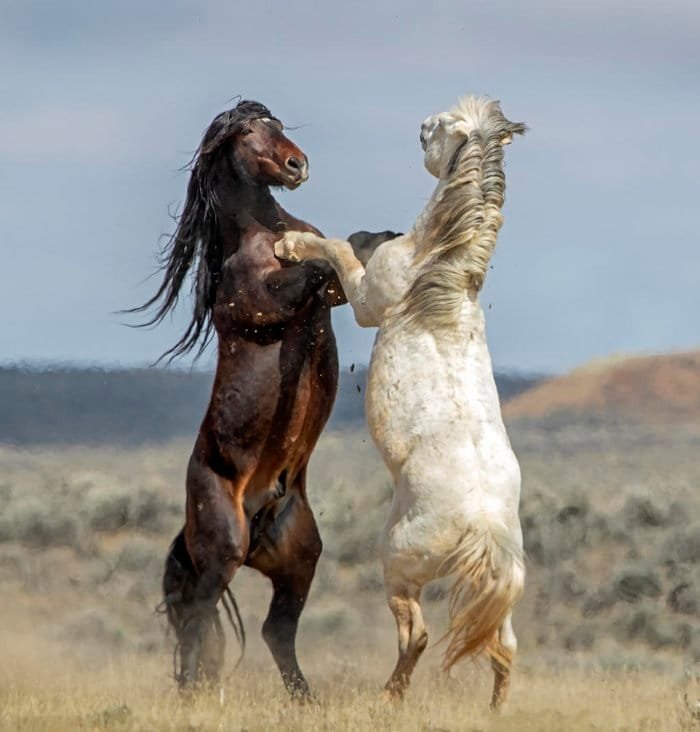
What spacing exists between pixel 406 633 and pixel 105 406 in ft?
38.3

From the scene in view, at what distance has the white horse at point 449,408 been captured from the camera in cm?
975

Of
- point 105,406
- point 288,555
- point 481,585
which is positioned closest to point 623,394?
point 105,406

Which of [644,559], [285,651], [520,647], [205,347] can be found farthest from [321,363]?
[644,559]

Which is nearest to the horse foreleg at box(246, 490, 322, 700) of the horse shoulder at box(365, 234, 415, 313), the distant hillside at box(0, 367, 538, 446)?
the horse shoulder at box(365, 234, 415, 313)

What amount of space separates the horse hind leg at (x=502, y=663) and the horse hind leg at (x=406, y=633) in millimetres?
374

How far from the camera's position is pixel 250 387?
11.2 m

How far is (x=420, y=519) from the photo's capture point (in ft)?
32.4

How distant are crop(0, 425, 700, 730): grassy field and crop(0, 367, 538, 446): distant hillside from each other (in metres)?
0.29

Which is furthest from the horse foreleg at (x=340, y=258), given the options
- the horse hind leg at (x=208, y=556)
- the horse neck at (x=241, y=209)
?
the horse hind leg at (x=208, y=556)

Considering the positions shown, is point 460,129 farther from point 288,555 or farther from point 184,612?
point 184,612

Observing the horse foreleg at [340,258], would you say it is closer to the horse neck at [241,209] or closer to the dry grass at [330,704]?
the horse neck at [241,209]

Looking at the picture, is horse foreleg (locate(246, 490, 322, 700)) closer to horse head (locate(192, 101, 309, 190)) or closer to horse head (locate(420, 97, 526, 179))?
horse head (locate(192, 101, 309, 190))

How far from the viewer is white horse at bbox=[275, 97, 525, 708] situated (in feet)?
32.0

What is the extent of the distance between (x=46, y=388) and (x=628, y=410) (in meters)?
10.4
